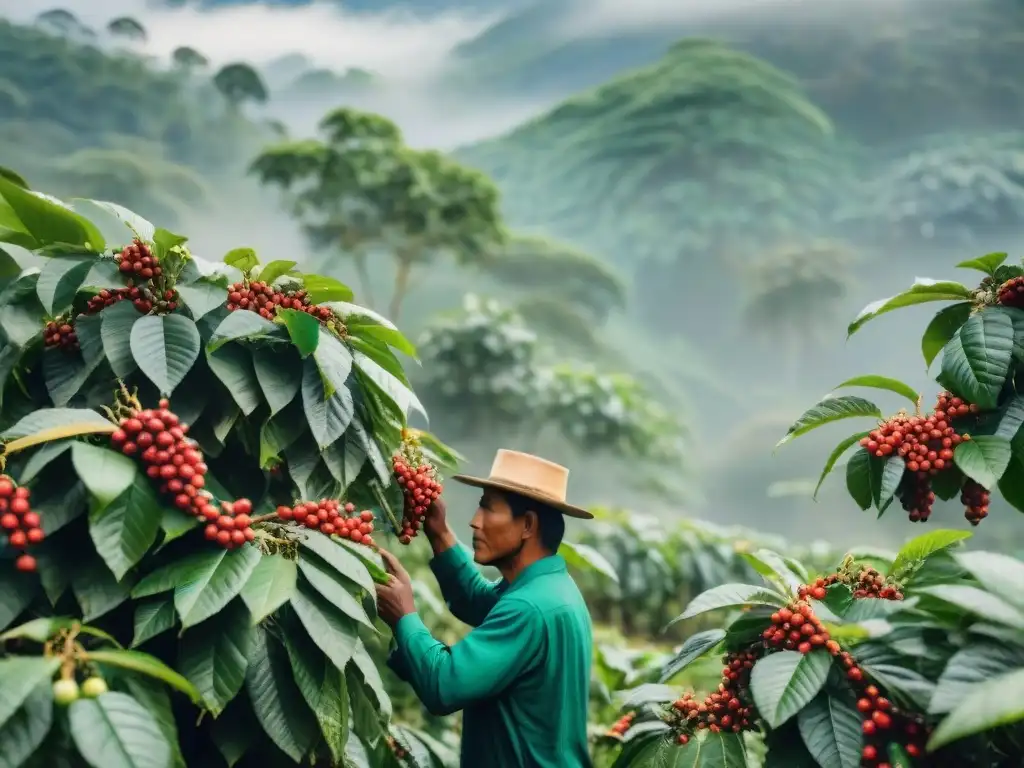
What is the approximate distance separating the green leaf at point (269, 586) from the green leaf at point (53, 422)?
0.24 meters

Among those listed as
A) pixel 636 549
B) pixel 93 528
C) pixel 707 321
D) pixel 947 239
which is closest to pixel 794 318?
pixel 707 321

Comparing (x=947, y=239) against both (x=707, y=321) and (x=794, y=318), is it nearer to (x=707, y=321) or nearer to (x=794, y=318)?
(x=794, y=318)

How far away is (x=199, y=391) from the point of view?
1.20 metres

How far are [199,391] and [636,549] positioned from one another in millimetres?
3906

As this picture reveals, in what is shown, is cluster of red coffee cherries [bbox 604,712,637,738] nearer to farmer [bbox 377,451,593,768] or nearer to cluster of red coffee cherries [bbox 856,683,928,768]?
farmer [bbox 377,451,593,768]

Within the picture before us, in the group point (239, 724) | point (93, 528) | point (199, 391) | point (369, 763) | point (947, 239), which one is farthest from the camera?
point (947, 239)

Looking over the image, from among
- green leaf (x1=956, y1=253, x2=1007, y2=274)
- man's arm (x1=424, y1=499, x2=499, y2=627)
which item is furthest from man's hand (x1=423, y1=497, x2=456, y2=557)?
green leaf (x1=956, y1=253, x2=1007, y2=274)

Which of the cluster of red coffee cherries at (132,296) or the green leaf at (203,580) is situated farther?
the cluster of red coffee cherries at (132,296)

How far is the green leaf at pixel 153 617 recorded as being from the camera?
965 millimetres

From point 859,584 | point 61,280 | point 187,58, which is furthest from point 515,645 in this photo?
point 187,58

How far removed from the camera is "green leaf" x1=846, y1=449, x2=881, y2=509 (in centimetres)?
137

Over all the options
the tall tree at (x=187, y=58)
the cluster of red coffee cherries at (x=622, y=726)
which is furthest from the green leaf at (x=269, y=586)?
the tall tree at (x=187, y=58)

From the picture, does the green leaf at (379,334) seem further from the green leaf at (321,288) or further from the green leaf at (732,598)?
the green leaf at (732,598)

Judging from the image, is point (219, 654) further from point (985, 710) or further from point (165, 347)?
point (985, 710)
